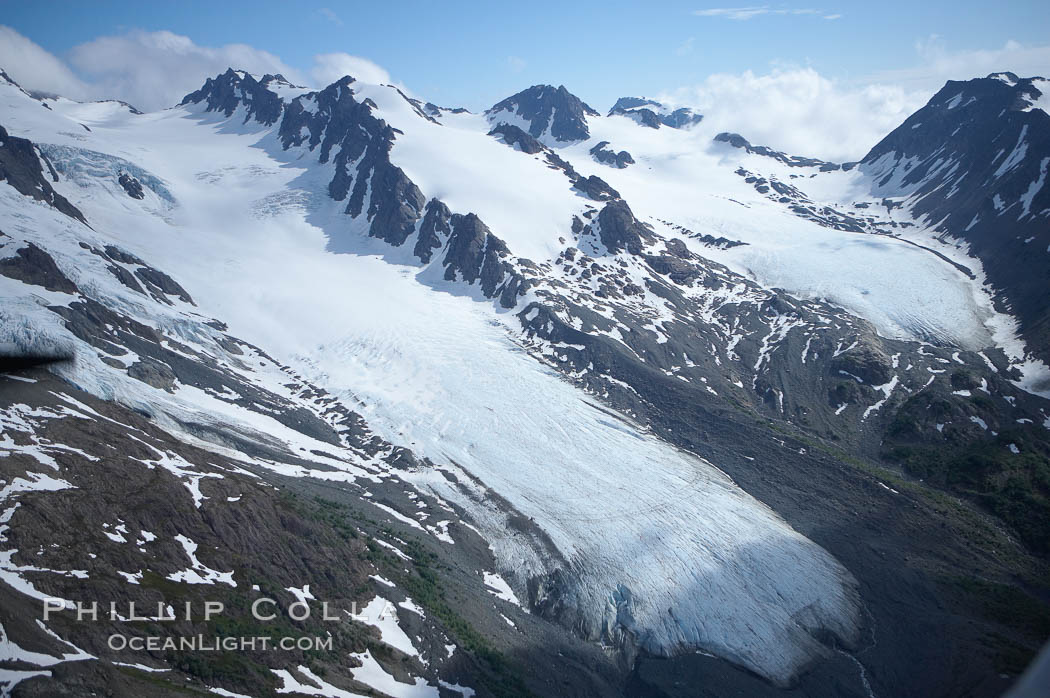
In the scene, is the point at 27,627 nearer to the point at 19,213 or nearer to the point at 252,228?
the point at 19,213

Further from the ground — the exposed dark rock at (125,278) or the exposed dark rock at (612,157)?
the exposed dark rock at (612,157)

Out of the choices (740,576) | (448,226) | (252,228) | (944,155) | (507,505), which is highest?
(944,155)

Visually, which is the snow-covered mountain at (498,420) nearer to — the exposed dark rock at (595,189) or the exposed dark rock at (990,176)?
the exposed dark rock at (595,189)

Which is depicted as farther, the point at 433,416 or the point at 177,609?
the point at 433,416

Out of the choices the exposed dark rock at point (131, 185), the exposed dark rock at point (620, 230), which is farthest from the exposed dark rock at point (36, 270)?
the exposed dark rock at point (620, 230)

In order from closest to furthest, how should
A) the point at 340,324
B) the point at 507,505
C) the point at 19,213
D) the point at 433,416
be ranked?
the point at 507,505, the point at 433,416, the point at 19,213, the point at 340,324

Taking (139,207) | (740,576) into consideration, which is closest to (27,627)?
(740,576)

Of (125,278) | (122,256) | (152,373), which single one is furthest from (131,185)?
(152,373)
